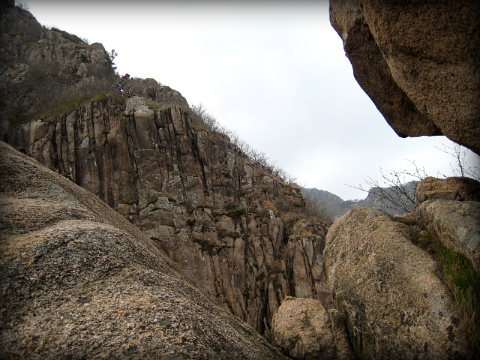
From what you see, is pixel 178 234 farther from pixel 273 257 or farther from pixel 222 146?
pixel 222 146

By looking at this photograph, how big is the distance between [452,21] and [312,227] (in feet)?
80.2

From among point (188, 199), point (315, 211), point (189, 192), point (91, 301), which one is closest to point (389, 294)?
point (91, 301)

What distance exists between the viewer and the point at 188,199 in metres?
26.4

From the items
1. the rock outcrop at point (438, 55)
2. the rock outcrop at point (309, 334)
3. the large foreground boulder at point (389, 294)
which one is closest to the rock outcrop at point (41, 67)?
the rock outcrop at point (309, 334)

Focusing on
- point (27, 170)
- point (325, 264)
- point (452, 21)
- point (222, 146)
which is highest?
point (222, 146)

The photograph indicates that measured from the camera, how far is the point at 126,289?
15.6 feet

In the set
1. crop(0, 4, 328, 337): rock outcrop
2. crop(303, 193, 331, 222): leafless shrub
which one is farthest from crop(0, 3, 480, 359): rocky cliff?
crop(303, 193, 331, 222): leafless shrub

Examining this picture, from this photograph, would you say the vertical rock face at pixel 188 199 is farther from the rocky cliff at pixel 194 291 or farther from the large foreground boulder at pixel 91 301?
the large foreground boulder at pixel 91 301

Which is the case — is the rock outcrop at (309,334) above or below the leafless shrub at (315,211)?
below

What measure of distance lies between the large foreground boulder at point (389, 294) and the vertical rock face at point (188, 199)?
1828cm

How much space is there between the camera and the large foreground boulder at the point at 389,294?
444 cm

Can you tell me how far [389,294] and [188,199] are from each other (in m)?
22.1

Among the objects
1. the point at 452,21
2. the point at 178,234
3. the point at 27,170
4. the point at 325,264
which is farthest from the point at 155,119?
the point at 452,21

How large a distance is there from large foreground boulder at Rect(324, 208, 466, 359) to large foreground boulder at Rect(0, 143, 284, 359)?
5.21 ft
